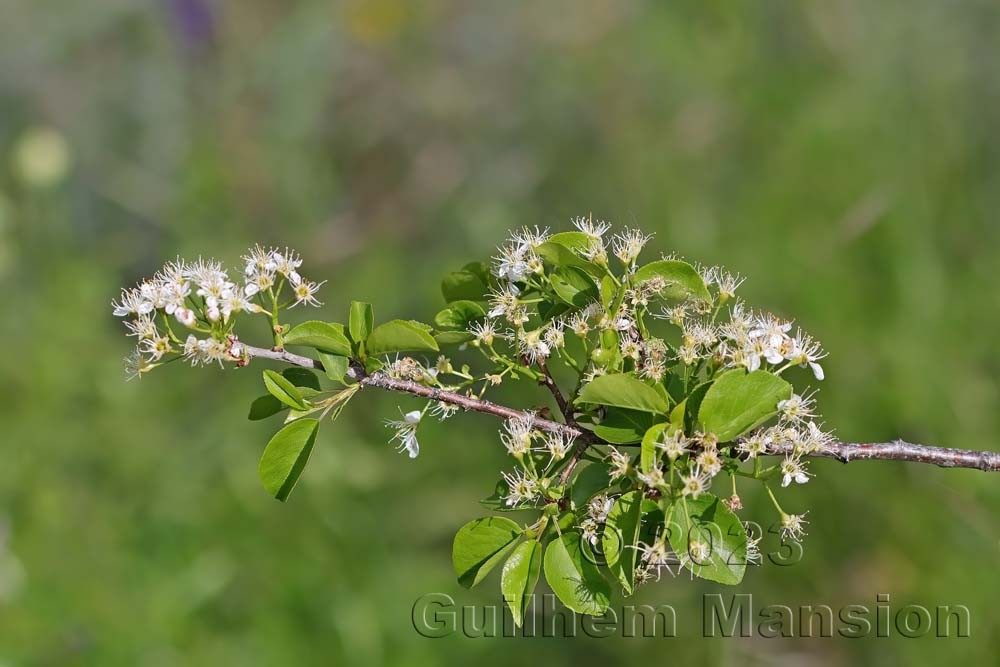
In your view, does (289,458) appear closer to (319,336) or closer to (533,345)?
(319,336)

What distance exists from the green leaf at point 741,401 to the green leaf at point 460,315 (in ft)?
1.25

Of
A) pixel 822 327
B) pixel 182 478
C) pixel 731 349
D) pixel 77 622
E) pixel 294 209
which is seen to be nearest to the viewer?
pixel 731 349

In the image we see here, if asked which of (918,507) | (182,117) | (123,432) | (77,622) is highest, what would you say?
(182,117)

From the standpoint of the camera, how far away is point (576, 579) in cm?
122

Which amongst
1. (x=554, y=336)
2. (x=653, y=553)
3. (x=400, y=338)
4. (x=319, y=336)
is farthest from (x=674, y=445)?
(x=319, y=336)

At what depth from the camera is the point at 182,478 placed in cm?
372

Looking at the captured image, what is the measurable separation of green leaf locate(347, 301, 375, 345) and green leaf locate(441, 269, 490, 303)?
0.19 meters

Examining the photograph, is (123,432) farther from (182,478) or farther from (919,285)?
(919,285)

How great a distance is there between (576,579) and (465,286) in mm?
471

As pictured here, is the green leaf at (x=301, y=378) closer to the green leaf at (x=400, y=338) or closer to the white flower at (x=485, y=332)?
the green leaf at (x=400, y=338)

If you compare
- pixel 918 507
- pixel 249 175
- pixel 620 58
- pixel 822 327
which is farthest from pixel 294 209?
pixel 918 507

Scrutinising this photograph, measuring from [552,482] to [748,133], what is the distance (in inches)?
128

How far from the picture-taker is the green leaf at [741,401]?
1163 mm

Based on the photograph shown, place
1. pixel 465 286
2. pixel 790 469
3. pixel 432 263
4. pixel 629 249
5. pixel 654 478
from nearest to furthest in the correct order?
pixel 654 478
pixel 790 469
pixel 629 249
pixel 465 286
pixel 432 263
